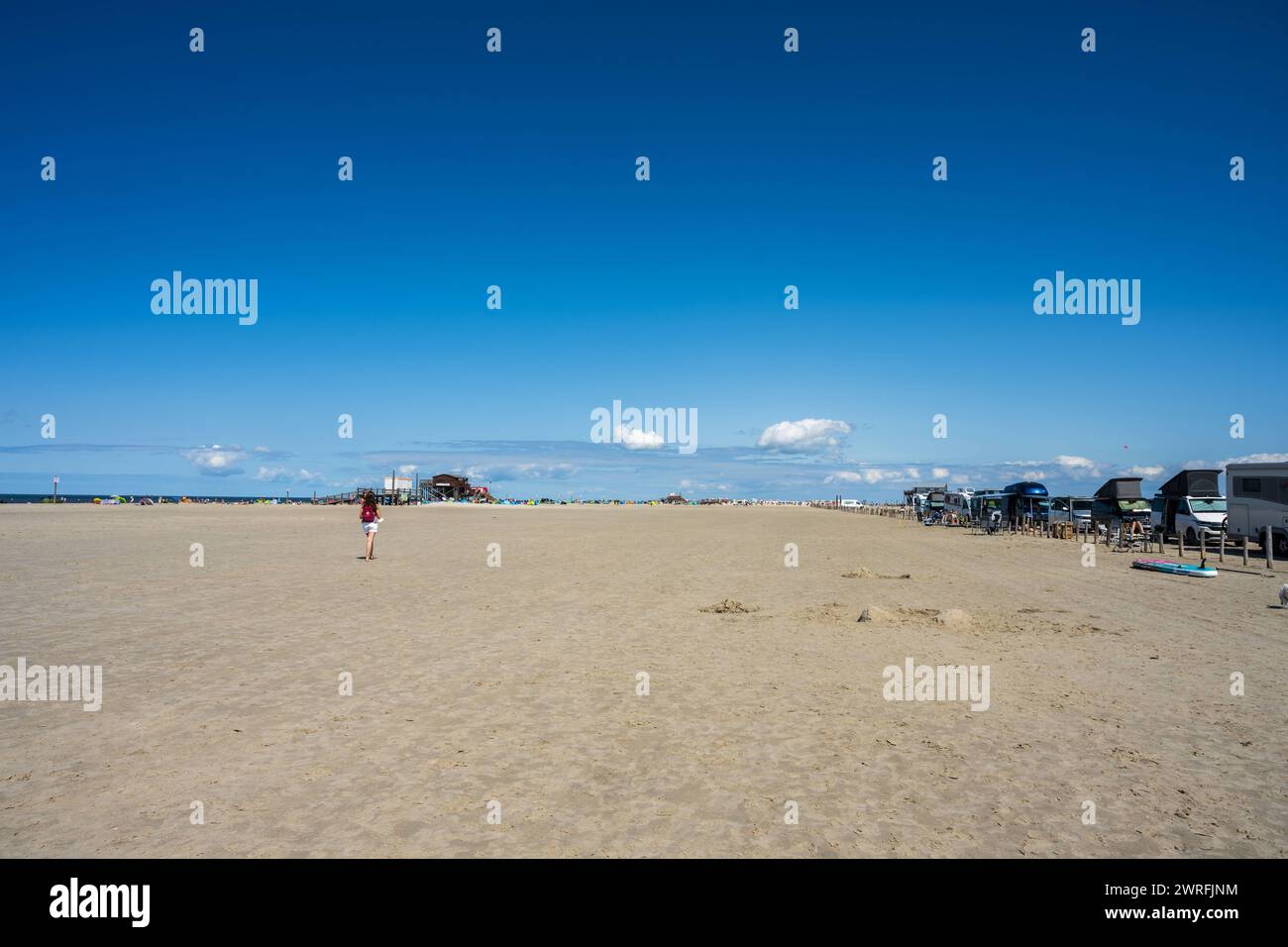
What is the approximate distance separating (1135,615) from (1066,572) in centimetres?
936

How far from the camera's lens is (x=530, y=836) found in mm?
5125

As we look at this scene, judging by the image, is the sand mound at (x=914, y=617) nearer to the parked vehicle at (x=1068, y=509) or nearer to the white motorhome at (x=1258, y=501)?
the white motorhome at (x=1258, y=501)

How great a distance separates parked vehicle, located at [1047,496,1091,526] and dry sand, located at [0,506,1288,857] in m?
36.6

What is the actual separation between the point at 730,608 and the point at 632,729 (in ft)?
26.3

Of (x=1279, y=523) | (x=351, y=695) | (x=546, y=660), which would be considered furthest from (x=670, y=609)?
(x=1279, y=523)

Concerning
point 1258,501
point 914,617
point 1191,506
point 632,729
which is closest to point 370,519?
point 914,617

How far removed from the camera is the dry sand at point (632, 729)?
527cm

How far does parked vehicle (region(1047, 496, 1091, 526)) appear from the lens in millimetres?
49844

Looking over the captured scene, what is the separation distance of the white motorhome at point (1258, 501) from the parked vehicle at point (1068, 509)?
1763 centimetres

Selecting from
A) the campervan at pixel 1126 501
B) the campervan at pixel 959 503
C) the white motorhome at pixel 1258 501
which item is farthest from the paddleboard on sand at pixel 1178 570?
the campervan at pixel 959 503

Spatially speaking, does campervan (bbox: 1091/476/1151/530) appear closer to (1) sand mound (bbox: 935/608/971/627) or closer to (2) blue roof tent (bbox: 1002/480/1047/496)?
(2) blue roof tent (bbox: 1002/480/1047/496)

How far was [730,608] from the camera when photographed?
50.5 ft

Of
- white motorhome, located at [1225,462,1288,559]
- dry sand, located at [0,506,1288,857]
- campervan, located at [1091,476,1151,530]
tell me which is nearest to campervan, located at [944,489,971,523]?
campervan, located at [1091,476,1151,530]
